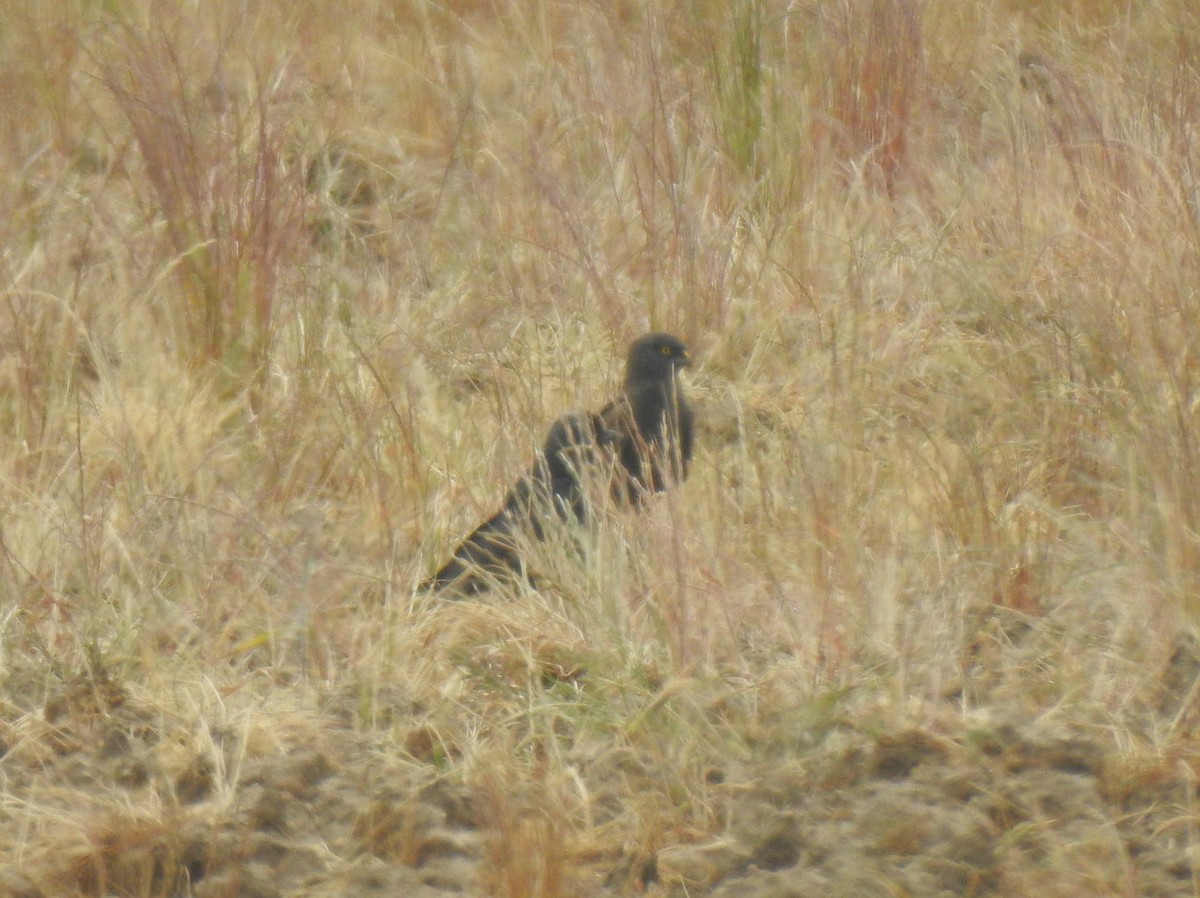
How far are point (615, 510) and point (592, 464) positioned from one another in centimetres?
13

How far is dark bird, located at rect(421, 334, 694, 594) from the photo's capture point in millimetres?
3432

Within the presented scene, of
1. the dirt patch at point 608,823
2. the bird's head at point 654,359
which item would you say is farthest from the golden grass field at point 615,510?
the bird's head at point 654,359

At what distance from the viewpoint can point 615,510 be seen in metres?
3.36

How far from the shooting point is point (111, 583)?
332cm

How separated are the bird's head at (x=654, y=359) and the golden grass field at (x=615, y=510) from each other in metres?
0.20

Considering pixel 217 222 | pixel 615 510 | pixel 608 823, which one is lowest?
pixel 608 823

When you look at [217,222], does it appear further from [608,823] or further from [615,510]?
[608,823]

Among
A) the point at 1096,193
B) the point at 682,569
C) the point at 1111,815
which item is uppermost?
the point at 1096,193

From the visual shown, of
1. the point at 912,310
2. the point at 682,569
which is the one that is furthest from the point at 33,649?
the point at 912,310

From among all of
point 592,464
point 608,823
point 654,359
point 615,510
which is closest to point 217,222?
point 654,359

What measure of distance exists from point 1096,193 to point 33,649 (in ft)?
9.06

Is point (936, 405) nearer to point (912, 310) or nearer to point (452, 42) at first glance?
point (912, 310)

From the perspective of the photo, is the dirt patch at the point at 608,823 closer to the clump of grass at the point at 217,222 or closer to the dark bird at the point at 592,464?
the dark bird at the point at 592,464

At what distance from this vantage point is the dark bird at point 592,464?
11.3 feet
